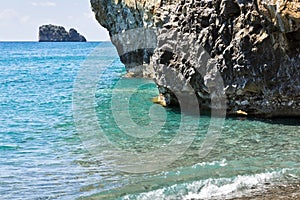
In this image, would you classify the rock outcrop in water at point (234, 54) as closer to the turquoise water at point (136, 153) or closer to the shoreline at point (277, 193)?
the turquoise water at point (136, 153)

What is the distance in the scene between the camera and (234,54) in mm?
19438

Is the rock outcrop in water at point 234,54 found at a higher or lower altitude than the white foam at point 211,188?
higher

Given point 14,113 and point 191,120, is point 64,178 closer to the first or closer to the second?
point 191,120

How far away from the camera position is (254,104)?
2002cm

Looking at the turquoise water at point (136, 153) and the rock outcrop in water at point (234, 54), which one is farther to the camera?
the rock outcrop in water at point (234, 54)

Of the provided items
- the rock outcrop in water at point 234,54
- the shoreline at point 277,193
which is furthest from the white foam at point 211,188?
the rock outcrop in water at point 234,54

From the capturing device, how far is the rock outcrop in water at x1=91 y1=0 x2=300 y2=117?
719 inches

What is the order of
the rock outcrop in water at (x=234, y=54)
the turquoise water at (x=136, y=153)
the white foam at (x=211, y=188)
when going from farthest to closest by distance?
the rock outcrop in water at (x=234, y=54) < the turquoise water at (x=136, y=153) < the white foam at (x=211, y=188)

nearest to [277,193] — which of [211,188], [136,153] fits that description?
[211,188]

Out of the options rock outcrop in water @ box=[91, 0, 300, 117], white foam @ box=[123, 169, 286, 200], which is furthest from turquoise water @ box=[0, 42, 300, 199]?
rock outcrop in water @ box=[91, 0, 300, 117]

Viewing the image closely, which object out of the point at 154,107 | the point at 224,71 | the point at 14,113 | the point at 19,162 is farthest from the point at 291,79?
the point at 14,113

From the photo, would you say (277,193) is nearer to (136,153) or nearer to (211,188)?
(211,188)

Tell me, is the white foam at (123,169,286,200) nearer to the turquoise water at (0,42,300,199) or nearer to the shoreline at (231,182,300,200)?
the turquoise water at (0,42,300,199)

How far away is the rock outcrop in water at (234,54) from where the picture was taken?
18.3 meters
